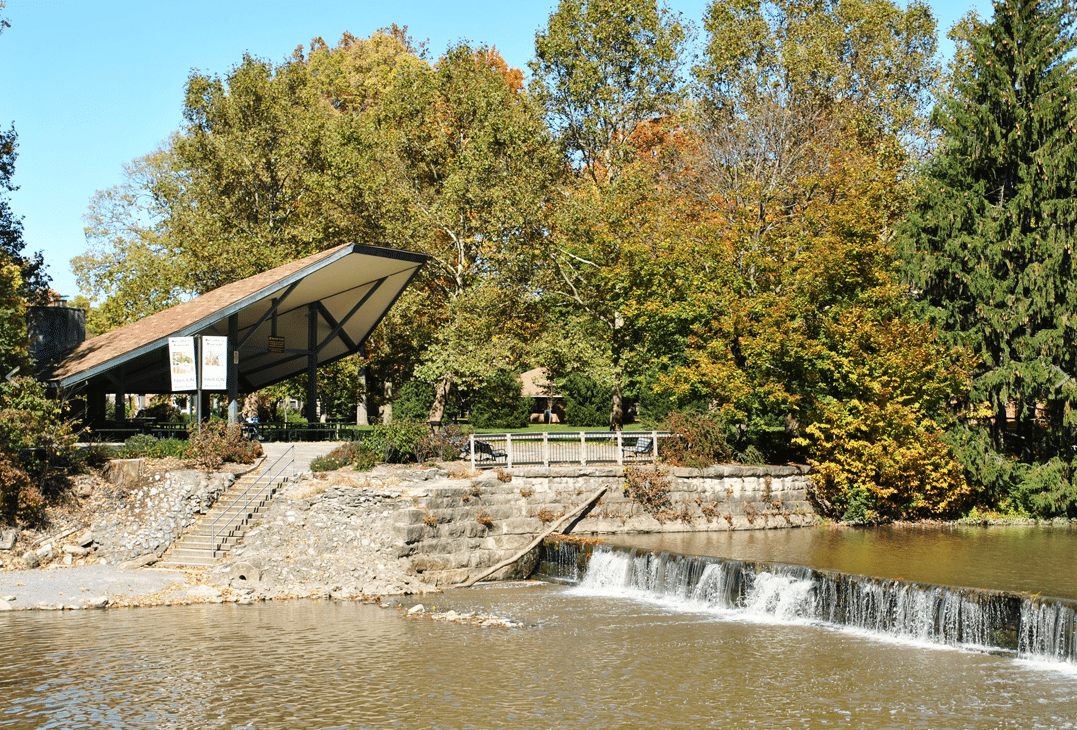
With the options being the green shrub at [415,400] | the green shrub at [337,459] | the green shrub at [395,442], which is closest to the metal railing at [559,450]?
the green shrub at [395,442]

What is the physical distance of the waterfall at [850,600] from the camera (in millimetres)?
15500

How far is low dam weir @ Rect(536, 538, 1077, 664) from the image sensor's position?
1552 centimetres

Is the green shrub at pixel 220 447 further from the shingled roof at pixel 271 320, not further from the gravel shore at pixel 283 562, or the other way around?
the shingled roof at pixel 271 320

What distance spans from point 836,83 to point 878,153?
213 inches

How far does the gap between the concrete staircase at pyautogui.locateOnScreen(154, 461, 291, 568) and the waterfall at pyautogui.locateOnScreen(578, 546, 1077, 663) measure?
7.98 metres

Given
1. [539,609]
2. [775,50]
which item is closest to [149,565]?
[539,609]

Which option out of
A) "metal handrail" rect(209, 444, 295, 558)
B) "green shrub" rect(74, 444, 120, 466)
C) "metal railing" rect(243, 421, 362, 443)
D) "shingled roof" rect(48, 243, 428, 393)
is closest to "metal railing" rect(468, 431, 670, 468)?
"metal railing" rect(243, 421, 362, 443)

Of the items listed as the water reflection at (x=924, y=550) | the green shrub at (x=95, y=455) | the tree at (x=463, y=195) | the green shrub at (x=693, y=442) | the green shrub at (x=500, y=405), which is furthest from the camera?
the green shrub at (x=500, y=405)

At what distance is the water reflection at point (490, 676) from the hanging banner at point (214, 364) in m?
8.86

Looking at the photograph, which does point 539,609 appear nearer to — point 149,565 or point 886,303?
point 149,565

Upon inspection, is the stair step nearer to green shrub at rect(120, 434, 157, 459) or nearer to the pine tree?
green shrub at rect(120, 434, 157, 459)

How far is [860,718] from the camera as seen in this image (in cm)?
1227

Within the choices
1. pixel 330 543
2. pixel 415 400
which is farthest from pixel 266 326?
pixel 330 543

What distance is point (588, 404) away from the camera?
2013 inches
